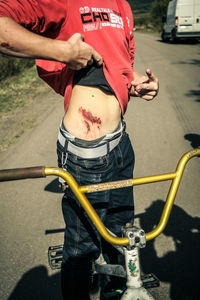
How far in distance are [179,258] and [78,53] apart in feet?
6.75

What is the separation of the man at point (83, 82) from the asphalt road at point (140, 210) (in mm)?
851

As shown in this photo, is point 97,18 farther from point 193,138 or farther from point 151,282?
point 193,138

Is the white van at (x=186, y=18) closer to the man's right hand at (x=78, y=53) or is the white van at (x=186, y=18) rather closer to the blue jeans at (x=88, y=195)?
the blue jeans at (x=88, y=195)

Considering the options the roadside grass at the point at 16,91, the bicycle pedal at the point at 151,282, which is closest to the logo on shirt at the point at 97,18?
the bicycle pedal at the point at 151,282

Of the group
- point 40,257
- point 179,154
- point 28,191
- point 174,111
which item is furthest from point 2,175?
point 174,111

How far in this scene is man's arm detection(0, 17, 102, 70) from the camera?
1001 mm

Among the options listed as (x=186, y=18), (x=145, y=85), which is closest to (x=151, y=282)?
(x=145, y=85)

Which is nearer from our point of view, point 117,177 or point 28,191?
point 117,177

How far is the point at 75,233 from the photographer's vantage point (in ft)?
4.92

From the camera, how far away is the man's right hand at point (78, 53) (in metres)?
1.10

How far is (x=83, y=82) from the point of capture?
4.30 feet

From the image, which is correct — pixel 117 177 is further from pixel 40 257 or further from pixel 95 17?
pixel 40 257

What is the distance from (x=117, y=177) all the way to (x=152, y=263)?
1.15 metres

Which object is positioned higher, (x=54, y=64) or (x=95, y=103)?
(x=54, y=64)
